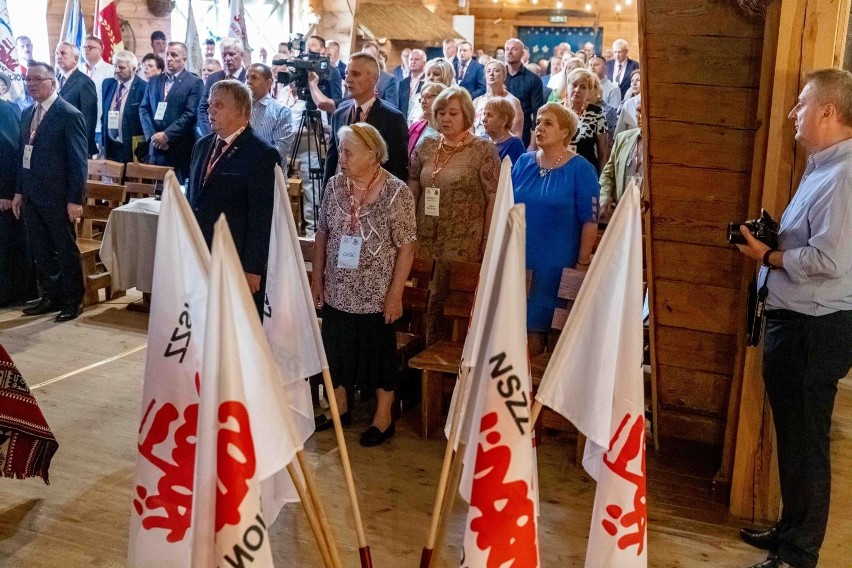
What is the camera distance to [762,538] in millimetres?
2756

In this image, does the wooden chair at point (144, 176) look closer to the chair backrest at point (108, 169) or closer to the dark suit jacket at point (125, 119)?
the chair backrest at point (108, 169)

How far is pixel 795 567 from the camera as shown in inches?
99.3

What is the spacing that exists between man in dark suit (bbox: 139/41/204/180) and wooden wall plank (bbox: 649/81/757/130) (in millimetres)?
4847

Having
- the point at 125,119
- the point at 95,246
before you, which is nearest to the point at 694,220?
the point at 95,246

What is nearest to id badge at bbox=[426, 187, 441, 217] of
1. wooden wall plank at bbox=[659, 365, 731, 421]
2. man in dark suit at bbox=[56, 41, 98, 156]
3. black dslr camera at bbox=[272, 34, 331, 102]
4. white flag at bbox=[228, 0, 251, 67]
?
wooden wall plank at bbox=[659, 365, 731, 421]

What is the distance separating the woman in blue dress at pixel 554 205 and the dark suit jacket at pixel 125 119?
4862 mm

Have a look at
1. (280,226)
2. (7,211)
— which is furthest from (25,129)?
(280,226)

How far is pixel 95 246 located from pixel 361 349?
113 inches

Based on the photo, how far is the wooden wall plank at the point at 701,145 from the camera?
9.25 feet

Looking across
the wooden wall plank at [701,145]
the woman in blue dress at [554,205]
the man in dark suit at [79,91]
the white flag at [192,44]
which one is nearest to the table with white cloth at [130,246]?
the man in dark suit at [79,91]

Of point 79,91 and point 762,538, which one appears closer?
point 762,538

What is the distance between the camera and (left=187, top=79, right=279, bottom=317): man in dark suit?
3.49m

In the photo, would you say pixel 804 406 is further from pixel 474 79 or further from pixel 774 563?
pixel 474 79

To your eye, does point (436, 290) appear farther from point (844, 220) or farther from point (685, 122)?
point (844, 220)
